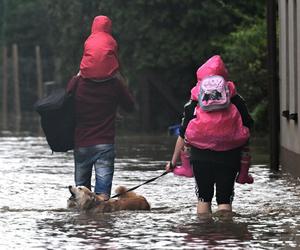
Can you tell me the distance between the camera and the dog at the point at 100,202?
12750 millimetres

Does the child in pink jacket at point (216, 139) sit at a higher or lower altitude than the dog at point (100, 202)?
higher

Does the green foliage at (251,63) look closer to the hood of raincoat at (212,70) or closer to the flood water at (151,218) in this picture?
the flood water at (151,218)

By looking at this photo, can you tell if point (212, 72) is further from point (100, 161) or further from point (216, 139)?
point (100, 161)

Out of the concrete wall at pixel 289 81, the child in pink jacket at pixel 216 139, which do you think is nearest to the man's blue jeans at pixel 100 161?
the child in pink jacket at pixel 216 139

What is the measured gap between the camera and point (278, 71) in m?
22.2

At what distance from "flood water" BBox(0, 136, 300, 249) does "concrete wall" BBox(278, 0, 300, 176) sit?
46 centimetres

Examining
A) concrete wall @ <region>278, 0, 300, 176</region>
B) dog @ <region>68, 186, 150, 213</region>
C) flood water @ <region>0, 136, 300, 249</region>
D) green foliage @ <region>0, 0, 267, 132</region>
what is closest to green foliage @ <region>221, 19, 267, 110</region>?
green foliage @ <region>0, 0, 267, 132</region>

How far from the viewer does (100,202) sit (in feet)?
42.1

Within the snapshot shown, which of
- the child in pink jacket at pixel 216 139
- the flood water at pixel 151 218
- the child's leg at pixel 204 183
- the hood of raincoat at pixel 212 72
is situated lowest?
the flood water at pixel 151 218

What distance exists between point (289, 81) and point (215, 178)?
8695mm

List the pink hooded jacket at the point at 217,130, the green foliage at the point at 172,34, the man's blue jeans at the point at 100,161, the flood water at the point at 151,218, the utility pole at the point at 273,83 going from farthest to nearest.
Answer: the green foliage at the point at 172,34 → the utility pole at the point at 273,83 → the man's blue jeans at the point at 100,161 → the pink hooded jacket at the point at 217,130 → the flood water at the point at 151,218

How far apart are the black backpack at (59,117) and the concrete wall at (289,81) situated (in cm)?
585

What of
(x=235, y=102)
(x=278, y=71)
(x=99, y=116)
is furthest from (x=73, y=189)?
(x=278, y=71)

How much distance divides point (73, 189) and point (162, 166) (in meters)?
8.52
